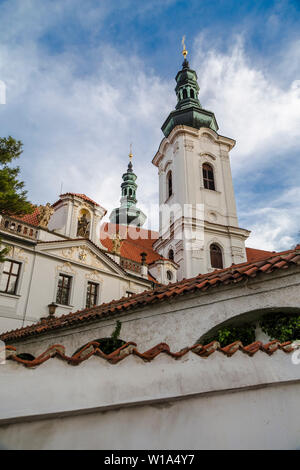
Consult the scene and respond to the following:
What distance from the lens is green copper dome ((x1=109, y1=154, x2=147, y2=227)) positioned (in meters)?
58.3

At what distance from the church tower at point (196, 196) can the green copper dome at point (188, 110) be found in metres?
0.10

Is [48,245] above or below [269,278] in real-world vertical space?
above

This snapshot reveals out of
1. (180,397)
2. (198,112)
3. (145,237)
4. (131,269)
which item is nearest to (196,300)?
(180,397)

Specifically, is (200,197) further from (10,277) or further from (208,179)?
(10,277)

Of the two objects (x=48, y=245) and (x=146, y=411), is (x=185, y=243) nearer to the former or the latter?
(x=48, y=245)

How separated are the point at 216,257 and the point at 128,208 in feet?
111

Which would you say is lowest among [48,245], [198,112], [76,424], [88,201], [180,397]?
[76,424]

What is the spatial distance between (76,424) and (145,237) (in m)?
37.7

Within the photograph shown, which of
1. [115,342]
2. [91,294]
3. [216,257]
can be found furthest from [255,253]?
[115,342]

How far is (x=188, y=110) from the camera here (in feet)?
112

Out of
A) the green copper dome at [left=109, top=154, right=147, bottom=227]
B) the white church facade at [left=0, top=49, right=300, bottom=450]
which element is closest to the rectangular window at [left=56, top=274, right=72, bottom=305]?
the white church facade at [left=0, top=49, right=300, bottom=450]

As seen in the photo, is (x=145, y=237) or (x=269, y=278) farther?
(x=145, y=237)

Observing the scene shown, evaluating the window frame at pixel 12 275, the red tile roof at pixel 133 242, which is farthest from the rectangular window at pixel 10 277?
the red tile roof at pixel 133 242

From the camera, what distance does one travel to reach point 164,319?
23.1 ft
